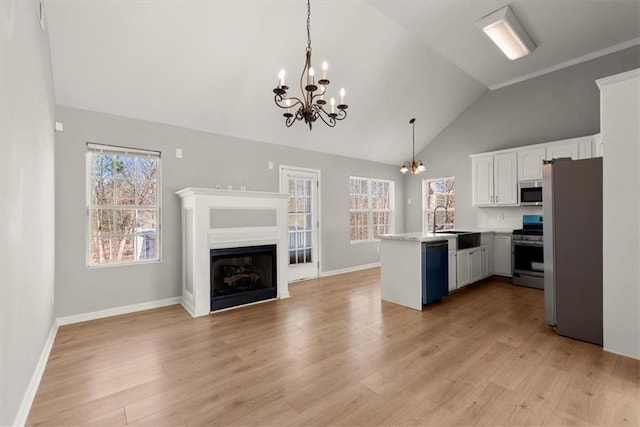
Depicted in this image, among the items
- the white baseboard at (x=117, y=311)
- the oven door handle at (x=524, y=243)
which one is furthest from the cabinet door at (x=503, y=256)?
the white baseboard at (x=117, y=311)

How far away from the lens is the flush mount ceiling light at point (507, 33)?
3729 millimetres

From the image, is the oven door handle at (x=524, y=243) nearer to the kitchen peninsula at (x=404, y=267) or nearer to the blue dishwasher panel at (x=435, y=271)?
the kitchen peninsula at (x=404, y=267)

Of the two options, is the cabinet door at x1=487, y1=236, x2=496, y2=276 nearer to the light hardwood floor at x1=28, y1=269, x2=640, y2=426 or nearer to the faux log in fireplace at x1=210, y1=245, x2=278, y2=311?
the light hardwood floor at x1=28, y1=269, x2=640, y2=426

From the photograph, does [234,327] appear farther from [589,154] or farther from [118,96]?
[589,154]

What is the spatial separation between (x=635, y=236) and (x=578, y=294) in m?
0.72

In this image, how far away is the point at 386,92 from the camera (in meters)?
5.12

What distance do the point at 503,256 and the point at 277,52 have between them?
506 centimetres

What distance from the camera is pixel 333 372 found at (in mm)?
2305

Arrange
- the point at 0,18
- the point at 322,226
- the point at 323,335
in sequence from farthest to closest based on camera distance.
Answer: the point at 322,226 < the point at 323,335 < the point at 0,18

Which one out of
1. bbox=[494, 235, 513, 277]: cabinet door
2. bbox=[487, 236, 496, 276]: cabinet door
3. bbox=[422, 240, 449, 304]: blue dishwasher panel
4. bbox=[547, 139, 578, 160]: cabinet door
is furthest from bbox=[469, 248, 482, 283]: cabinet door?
bbox=[547, 139, 578, 160]: cabinet door

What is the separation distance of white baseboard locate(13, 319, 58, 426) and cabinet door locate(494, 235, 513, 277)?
6191mm

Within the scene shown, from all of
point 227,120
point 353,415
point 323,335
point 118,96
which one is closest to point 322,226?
point 227,120

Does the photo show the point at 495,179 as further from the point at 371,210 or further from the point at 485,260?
the point at 371,210

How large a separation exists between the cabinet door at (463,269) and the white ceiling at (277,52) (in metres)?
2.91
